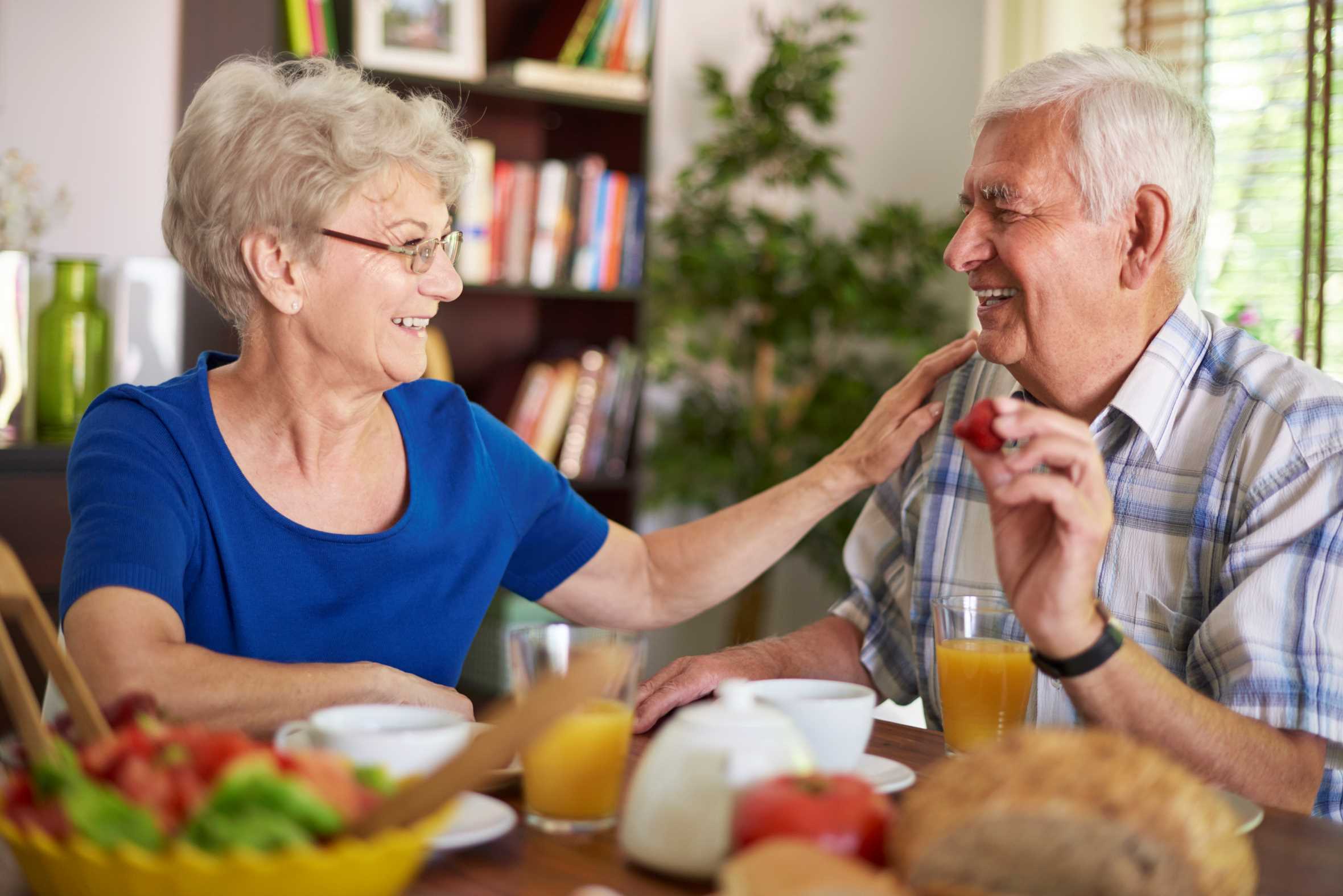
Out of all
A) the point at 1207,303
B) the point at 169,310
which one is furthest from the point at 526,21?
the point at 1207,303

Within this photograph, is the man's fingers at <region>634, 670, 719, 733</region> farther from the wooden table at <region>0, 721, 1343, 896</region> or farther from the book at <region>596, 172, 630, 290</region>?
the book at <region>596, 172, 630, 290</region>

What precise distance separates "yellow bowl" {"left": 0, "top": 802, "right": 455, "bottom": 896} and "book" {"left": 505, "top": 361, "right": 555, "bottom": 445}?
2.74 metres

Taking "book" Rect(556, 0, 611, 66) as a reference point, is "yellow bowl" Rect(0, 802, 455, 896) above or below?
below

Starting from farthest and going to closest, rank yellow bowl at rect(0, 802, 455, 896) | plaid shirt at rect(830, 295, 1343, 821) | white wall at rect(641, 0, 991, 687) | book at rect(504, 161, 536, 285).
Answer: white wall at rect(641, 0, 991, 687), book at rect(504, 161, 536, 285), plaid shirt at rect(830, 295, 1343, 821), yellow bowl at rect(0, 802, 455, 896)

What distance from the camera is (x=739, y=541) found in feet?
5.90

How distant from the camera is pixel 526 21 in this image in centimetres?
356

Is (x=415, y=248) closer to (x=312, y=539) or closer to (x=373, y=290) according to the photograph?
(x=373, y=290)

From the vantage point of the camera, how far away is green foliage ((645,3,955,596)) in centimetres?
365

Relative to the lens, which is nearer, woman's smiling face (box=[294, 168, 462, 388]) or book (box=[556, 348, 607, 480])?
woman's smiling face (box=[294, 168, 462, 388])

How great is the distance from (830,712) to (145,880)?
1.59ft

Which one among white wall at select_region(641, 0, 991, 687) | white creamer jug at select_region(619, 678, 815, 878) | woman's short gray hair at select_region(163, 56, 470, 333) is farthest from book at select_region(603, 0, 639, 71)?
white creamer jug at select_region(619, 678, 815, 878)

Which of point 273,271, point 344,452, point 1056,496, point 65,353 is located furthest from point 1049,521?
point 65,353

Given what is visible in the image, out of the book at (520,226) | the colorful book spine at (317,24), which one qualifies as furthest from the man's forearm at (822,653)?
the colorful book spine at (317,24)

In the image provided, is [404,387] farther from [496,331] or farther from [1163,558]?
[496,331]
